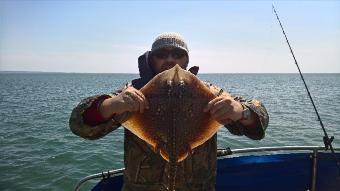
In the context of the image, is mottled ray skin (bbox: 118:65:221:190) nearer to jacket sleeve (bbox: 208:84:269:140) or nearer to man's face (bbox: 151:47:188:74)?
jacket sleeve (bbox: 208:84:269:140)

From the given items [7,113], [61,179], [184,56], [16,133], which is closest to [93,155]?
[61,179]

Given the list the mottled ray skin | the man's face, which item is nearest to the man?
the man's face

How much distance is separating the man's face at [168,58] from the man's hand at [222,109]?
1.23m

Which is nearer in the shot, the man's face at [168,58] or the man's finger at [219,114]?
the man's finger at [219,114]

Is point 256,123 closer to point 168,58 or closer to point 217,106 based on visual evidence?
point 217,106

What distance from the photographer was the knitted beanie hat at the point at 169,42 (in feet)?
13.9

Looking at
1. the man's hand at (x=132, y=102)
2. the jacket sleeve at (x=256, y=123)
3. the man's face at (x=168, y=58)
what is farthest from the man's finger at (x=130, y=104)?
the man's face at (x=168, y=58)

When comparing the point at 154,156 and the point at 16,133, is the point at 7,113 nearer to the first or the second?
the point at 16,133

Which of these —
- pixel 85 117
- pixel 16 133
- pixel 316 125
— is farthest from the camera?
pixel 316 125

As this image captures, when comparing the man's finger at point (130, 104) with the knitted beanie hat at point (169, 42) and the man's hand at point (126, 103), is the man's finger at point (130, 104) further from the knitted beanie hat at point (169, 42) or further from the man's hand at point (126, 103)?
the knitted beanie hat at point (169, 42)

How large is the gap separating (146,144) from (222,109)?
1.28 m

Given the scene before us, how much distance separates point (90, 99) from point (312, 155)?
4.04m

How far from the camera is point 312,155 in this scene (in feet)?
19.7

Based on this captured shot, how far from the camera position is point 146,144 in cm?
405
